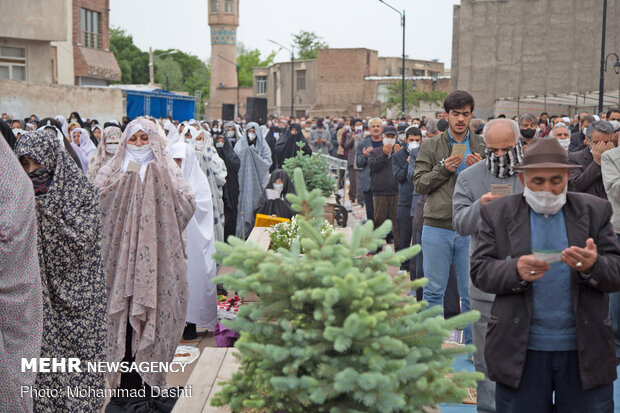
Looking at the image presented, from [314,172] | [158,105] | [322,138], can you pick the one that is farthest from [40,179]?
[158,105]

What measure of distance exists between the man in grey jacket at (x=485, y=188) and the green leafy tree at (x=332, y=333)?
6.24 ft

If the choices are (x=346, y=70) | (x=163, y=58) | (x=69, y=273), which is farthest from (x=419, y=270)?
(x=163, y=58)

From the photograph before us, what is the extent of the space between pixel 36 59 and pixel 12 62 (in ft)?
3.54

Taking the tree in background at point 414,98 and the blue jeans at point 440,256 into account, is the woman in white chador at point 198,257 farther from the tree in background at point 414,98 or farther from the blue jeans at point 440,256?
the tree in background at point 414,98

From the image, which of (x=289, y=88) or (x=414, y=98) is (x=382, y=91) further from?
(x=414, y=98)

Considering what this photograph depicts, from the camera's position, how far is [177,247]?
5.81m

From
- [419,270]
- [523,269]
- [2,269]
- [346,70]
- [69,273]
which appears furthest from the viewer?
[346,70]

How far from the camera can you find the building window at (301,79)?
76.2 m

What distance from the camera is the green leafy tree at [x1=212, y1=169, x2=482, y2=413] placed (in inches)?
104

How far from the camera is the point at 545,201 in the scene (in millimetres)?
3496

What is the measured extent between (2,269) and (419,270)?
546 cm

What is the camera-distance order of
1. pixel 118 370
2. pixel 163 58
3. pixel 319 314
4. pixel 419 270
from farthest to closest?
pixel 163 58 → pixel 419 270 → pixel 118 370 → pixel 319 314

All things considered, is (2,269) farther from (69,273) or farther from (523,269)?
(523,269)

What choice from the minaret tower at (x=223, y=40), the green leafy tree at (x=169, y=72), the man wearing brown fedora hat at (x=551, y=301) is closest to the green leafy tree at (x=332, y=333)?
the man wearing brown fedora hat at (x=551, y=301)
